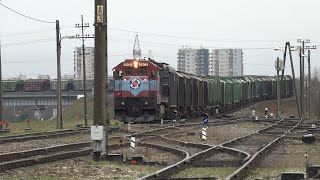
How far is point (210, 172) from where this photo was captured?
469 inches

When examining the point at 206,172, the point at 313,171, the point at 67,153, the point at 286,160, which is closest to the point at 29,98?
the point at 67,153

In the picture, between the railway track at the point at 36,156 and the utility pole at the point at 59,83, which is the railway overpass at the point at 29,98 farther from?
the railway track at the point at 36,156

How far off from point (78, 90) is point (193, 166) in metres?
104

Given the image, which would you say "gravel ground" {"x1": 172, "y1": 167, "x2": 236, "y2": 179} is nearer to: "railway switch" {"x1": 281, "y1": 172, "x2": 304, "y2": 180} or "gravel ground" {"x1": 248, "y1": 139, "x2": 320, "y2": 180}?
"gravel ground" {"x1": 248, "y1": 139, "x2": 320, "y2": 180}

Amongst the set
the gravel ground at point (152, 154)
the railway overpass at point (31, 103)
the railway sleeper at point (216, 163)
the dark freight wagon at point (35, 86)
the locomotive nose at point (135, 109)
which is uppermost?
the dark freight wagon at point (35, 86)

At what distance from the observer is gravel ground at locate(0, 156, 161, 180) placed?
11202 mm

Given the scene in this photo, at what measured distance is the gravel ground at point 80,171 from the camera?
1120cm

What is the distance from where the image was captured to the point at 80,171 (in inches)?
479

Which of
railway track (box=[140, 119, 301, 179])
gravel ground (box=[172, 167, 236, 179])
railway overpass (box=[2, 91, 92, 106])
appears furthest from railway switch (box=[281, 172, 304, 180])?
railway overpass (box=[2, 91, 92, 106])

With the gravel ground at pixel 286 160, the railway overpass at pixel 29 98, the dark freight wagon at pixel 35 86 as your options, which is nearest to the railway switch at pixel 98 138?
the gravel ground at pixel 286 160

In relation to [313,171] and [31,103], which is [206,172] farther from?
[31,103]

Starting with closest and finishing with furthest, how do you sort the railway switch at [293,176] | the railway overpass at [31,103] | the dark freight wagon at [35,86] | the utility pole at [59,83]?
the railway switch at [293,176]
the utility pole at [59,83]
the railway overpass at [31,103]
the dark freight wagon at [35,86]

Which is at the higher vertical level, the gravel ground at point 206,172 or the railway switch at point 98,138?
the railway switch at point 98,138

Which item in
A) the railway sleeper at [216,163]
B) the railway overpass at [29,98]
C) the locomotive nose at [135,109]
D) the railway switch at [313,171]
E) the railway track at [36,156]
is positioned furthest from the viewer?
the railway overpass at [29,98]
